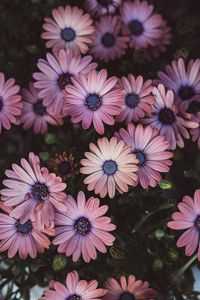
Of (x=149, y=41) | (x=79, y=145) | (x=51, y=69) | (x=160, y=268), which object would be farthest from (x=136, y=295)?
(x=149, y=41)

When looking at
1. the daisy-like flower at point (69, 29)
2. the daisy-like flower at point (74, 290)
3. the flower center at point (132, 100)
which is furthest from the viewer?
the daisy-like flower at point (69, 29)

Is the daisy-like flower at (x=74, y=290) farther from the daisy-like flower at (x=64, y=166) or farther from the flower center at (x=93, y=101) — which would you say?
the flower center at (x=93, y=101)

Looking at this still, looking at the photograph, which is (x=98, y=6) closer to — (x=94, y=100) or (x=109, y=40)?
(x=109, y=40)

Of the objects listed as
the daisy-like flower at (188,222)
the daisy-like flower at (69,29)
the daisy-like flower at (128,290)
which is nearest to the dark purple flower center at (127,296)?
the daisy-like flower at (128,290)

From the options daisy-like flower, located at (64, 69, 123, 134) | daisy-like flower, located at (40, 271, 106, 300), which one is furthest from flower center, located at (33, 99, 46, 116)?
daisy-like flower, located at (40, 271, 106, 300)

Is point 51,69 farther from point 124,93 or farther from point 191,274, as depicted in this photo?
point 191,274

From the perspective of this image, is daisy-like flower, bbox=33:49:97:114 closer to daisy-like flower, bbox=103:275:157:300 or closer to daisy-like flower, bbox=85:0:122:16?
daisy-like flower, bbox=85:0:122:16
